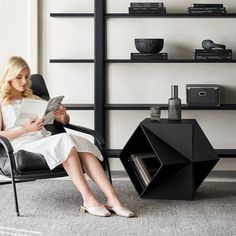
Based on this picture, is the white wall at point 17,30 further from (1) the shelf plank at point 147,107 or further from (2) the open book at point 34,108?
(2) the open book at point 34,108

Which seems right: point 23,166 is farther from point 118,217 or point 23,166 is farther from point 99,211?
point 118,217

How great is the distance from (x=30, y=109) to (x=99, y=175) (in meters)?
0.60

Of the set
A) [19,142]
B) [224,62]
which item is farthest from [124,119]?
[19,142]

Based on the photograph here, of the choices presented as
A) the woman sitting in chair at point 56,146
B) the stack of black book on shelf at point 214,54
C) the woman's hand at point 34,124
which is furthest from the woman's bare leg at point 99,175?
the stack of black book on shelf at point 214,54

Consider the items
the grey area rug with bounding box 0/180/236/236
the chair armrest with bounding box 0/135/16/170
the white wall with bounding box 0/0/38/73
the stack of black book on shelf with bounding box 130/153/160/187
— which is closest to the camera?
the grey area rug with bounding box 0/180/236/236

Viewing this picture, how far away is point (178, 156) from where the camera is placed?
12.2ft

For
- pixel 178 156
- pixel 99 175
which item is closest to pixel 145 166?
pixel 178 156

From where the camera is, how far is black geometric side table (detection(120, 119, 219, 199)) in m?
3.72

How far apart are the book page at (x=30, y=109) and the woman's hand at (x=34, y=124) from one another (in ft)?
0.10

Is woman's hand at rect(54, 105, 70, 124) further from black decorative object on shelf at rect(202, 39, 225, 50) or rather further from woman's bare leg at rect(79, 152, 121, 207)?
black decorative object on shelf at rect(202, 39, 225, 50)

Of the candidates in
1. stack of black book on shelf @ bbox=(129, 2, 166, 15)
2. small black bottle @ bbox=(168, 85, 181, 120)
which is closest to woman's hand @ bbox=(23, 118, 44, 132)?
small black bottle @ bbox=(168, 85, 181, 120)

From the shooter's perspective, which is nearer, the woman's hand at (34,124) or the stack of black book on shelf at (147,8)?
the woman's hand at (34,124)

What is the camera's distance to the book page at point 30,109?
3432 mm

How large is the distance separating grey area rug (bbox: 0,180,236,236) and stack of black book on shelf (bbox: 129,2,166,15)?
1375 millimetres
